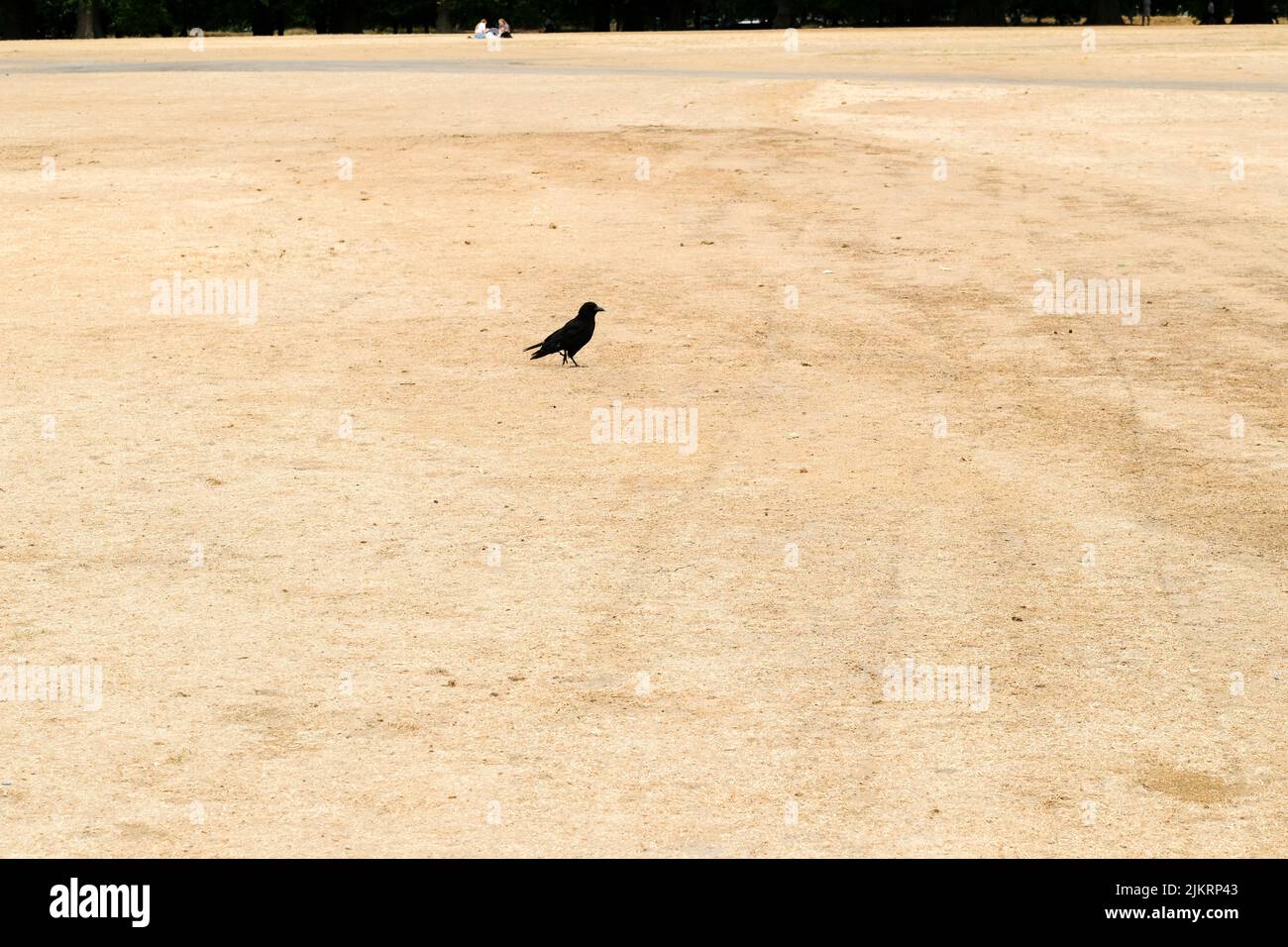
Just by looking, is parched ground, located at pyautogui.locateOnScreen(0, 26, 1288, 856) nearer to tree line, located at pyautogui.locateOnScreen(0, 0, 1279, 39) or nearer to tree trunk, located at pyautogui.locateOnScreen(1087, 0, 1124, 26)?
tree trunk, located at pyautogui.locateOnScreen(1087, 0, 1124, 26)

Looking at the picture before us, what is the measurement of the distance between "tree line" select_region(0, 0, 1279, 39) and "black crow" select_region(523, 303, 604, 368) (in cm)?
6046

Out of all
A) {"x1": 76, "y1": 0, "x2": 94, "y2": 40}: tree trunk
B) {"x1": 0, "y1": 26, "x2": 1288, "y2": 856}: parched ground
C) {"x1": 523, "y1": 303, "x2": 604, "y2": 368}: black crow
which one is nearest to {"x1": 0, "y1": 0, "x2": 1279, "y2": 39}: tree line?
{"x1": 76, "y1": 0, "x2": 94, "y2": 40}: tree trunk

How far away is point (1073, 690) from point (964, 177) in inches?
588

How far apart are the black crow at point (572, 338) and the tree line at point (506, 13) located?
60459 mm

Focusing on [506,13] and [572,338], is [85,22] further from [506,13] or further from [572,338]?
[572,338]

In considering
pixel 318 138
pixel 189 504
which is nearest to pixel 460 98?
pixel 318 138

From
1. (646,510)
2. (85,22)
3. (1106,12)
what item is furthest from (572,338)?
(85,22)

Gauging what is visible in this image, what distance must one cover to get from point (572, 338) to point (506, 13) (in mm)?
73204

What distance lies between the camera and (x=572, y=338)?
12.6m

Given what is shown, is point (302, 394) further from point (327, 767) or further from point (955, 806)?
point (955, 806)

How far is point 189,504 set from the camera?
30.9 ft

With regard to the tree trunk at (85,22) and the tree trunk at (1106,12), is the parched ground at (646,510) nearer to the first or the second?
the tree trunk at (1106,12)

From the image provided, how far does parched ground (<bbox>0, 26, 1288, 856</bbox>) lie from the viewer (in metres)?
6.09

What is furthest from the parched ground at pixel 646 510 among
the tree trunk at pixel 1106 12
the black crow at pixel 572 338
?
the tree trunk at pixel 1106 12
